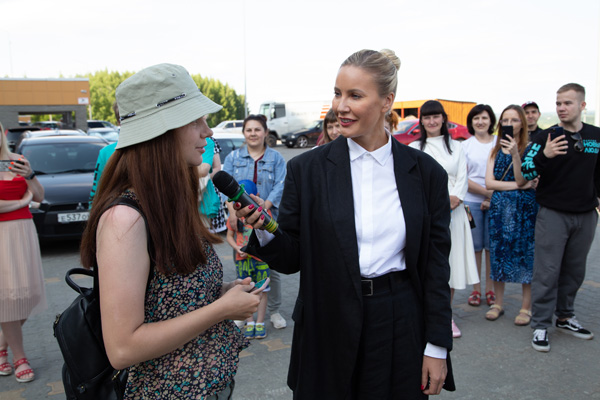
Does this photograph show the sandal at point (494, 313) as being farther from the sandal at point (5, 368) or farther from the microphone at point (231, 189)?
the sandal at point (5, 368)

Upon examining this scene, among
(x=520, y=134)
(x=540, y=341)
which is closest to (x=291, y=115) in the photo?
(x=520, y=134)

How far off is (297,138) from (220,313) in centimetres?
3096

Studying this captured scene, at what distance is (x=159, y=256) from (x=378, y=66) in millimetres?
1218

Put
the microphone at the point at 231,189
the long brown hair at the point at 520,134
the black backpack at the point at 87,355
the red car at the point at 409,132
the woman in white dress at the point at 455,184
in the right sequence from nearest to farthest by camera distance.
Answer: the black backpack at the point at 87,355
the microphone at the point at 231,189
the woman in white dress at the point at 455,184
the long brown hair at the point at 520,134
the red car at the point at 409,132

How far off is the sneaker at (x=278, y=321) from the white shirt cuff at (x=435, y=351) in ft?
9.87

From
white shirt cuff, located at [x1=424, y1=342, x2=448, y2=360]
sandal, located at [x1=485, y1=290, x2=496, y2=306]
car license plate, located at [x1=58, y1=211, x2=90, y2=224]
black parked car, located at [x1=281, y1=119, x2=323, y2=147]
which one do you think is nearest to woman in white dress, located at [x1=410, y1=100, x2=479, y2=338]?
sandal, located at [x1=485, y1=290, x2=496, y2=306]

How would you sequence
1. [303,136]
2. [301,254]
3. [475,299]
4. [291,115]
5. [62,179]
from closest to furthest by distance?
[301,254] < [475,299] < [62,179] < [303,136] < [291,115]

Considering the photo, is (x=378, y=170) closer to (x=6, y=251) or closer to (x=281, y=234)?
Answer: (x=281, y=234)

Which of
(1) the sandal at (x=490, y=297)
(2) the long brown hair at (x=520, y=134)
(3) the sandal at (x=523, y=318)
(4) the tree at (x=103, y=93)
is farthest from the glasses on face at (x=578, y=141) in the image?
(4) the tree at (x=103, y=93)

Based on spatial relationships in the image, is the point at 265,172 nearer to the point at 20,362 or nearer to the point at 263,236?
the point at 20,362

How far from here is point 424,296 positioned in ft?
7.13

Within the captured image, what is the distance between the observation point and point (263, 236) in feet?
6.65

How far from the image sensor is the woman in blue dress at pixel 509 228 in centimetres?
505

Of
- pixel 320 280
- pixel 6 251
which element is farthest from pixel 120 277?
pixel 6 251
